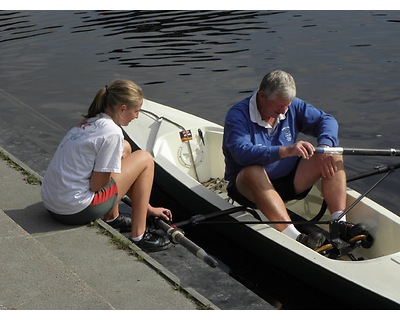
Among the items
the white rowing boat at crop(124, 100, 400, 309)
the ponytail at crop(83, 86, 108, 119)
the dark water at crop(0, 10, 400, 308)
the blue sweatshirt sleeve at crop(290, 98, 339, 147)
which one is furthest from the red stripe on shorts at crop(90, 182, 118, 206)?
the dark water at crop(0, 10, 400, 308)

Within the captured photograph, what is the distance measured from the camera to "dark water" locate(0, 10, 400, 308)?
10820 mm

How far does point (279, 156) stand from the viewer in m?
6.27

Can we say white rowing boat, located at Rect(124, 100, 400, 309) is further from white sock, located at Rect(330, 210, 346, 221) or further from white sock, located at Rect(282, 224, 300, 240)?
white sock, located at Rect(330, 210, 346, 221)

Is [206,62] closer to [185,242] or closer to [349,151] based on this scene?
[349,151]

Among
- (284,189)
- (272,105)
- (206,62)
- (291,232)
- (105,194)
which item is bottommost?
(206,62)

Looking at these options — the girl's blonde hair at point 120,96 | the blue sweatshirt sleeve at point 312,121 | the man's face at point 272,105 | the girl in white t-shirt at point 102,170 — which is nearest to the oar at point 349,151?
the blue sweatshirt sleeve at point 312,121

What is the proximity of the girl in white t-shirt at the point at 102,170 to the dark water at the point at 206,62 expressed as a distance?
1921 millimetres

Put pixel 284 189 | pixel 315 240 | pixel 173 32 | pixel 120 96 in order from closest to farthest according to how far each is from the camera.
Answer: pixel 120 96
pixel 315 240
pixel 284 189
pixel 173 32

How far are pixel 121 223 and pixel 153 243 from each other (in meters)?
0.48

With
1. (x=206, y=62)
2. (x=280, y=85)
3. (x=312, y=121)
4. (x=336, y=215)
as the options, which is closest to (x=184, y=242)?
(x=336, y=215)

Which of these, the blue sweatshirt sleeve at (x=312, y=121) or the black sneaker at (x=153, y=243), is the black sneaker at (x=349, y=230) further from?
the black sneaker at (x=153, y=243)

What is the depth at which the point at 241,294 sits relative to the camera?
553 cm

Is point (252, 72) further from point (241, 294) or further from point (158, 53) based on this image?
point (241, 294)

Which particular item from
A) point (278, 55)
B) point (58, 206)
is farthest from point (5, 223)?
point (278, 55)
